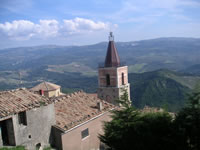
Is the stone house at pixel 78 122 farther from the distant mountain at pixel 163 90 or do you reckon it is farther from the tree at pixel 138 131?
the distant mountain at pixel 163 90

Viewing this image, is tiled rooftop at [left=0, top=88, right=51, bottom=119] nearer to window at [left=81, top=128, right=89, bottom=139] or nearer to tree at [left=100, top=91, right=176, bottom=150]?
window at [left=81, top=128, right=89, bottom=139]

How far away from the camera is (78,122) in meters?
18.4

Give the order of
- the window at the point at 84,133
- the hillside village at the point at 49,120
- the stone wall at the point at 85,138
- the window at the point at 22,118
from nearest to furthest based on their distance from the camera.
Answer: the hillside village at the point at 49,120, the window at the point at 22,118, the stone wall at the point at 85,138, the window at the point at 84,133

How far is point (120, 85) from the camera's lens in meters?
35.0

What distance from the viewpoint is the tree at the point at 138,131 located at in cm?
1469

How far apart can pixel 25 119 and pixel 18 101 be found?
1.40 metres

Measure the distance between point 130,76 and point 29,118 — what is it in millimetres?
144343

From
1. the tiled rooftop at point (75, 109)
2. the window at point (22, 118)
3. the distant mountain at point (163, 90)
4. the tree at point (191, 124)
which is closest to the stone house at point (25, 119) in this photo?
the window at point (22, 118)

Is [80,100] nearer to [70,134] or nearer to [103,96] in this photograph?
[70,134]

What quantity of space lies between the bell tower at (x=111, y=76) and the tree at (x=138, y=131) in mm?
16966

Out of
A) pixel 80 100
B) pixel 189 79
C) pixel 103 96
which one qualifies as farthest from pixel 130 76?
pixel 80 100

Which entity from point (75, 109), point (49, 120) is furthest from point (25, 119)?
point (75, 109)

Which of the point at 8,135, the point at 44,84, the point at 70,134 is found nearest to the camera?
the point at 8,135

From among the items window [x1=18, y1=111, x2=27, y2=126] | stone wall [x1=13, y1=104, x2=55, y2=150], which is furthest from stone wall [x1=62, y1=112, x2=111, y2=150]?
window [x1=18, y1=111, x2=27, y2=126]
